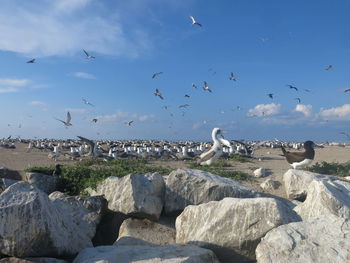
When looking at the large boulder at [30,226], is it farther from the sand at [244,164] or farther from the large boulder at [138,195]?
the sand at [244,164]

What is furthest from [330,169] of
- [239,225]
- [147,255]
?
[147,255]

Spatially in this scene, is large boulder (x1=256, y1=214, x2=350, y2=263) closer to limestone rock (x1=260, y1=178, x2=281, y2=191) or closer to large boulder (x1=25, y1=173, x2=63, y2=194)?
limestone rock (x1=260, y1=178, x2=281, y2=191)

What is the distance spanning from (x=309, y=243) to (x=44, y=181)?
303 inches

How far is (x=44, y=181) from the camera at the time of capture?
1127 centimetres

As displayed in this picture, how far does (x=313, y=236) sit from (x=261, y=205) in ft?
4.10

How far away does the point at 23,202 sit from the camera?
623cm

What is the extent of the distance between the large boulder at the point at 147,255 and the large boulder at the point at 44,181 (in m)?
5.16

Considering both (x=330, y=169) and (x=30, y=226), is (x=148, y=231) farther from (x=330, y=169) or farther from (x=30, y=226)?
(x=330, y=169)

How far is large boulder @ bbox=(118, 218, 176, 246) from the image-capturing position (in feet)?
28.2

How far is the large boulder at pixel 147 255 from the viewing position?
5.97m

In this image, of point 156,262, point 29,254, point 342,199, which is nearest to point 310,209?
point 342,199

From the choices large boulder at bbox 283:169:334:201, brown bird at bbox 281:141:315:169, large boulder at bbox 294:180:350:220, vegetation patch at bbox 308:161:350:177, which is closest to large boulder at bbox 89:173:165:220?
large boulder at bbox 294:180:350:220

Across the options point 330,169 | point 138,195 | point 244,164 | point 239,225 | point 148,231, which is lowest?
point 148,231

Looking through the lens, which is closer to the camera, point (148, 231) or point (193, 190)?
point (148, 231)
